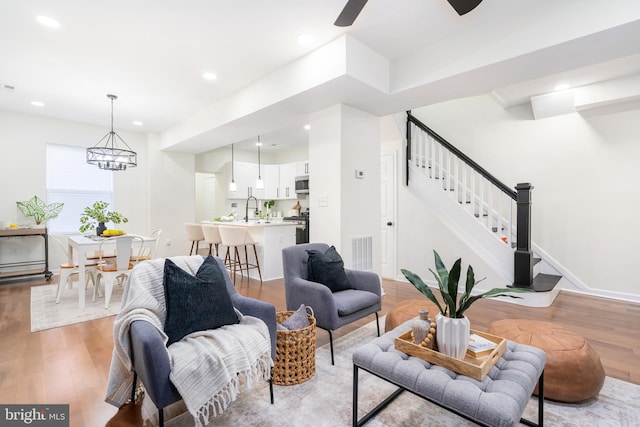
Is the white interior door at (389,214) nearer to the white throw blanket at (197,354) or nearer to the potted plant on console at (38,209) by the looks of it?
the white throw blanket at (197,354)

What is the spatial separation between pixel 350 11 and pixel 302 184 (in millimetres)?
5384

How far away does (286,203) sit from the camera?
28.5ft

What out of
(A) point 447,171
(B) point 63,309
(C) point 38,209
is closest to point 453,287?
(A) point 447,171

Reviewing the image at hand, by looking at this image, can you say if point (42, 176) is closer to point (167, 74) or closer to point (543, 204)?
point (167, 74)

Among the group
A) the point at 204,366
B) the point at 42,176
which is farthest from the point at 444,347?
the point at 42,176

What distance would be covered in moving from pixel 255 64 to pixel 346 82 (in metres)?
1.17

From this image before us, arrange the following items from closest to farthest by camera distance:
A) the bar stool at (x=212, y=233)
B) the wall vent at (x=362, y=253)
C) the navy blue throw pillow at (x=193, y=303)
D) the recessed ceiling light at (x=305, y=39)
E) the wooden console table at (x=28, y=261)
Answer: the navy blue throw pillow at (x=193, y=303) → the recessed ceiling light at (x=305, y=39) → the wall vent at (x=362, y=253) → the wooden console table at (x=28, y=261) → the bar stool at (x=212, y=233)

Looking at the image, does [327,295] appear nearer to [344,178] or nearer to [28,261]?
[344,178]

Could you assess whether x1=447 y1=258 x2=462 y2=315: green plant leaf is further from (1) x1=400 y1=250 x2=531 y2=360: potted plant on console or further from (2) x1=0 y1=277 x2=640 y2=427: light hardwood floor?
(2) x1=0 y1=277 x2=640 y2=427: light hardwood floor

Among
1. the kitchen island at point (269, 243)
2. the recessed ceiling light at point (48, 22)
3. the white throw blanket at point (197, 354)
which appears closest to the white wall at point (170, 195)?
the kitchen island at point (269, 243)

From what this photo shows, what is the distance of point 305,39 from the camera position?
304 cm

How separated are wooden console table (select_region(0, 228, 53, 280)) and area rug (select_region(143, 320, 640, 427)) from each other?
4.75 m

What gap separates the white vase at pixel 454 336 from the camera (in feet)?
4.83

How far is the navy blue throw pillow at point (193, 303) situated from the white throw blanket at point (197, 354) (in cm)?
5
